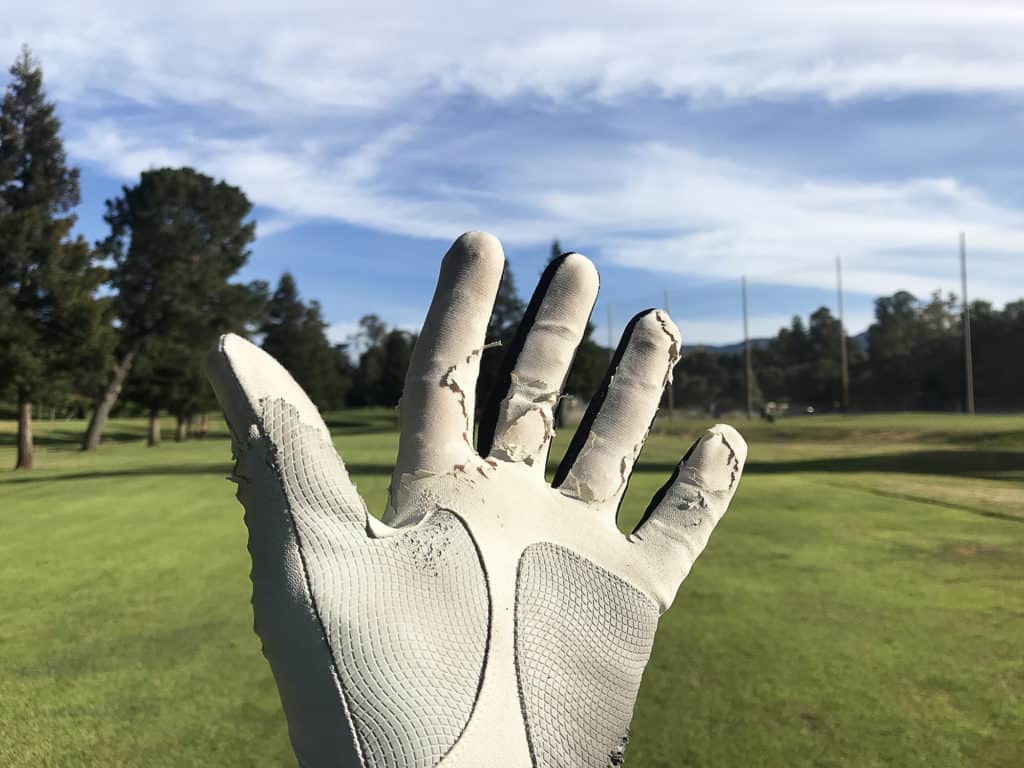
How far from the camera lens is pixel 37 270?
47.1ft

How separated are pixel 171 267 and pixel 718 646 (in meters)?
24.1

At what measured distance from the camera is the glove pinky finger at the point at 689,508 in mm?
1670

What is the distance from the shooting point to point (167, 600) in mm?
3430

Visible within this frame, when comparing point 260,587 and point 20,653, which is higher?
point 260,587

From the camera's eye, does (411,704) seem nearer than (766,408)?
Yes

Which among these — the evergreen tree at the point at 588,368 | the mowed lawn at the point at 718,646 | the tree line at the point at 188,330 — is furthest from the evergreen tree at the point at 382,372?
the mowed lawn at the point at 718,646

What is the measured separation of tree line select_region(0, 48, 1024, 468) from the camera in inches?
562

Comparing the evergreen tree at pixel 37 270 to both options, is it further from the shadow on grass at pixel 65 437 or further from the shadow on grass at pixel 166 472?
the shadow on grass at pixel 65 437

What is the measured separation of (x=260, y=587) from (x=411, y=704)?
12.1 inches

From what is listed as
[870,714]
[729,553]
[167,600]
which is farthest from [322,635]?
[729,553]

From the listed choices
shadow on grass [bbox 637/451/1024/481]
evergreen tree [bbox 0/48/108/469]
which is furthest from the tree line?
shadow on grass [bbox 637/451/1024/481]

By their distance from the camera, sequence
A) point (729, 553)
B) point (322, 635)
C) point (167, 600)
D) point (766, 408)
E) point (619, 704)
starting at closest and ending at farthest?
point (322, 635)
point (619, 704)
point (167, 600)
point (729, 553)
point (766, 408)

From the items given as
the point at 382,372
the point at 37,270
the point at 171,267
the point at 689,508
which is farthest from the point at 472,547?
the point at 382,372

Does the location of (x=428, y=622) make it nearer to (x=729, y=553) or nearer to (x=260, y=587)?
(x=260, y=587)
